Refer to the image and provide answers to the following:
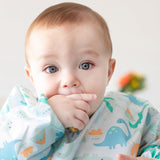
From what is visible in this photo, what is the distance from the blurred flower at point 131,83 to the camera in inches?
91.0

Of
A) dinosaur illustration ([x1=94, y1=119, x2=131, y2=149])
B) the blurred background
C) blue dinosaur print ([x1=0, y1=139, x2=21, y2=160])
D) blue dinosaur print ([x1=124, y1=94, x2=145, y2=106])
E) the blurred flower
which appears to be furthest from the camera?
the blurred background

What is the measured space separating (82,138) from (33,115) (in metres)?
0.17

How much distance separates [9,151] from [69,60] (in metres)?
0.29

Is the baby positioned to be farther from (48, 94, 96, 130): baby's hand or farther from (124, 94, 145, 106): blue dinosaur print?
(124, 94, 145, 106): blue dinosaur print

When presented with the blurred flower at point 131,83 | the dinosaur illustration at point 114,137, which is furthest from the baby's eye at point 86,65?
the blurred flower at point 131,83

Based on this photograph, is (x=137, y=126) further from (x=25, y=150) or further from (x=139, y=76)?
(x=139, y=76)

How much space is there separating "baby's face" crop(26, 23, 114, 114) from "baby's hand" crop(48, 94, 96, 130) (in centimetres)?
2

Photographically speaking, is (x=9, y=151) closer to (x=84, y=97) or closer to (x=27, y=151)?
(x=27, y=151)

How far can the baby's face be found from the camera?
92 cm

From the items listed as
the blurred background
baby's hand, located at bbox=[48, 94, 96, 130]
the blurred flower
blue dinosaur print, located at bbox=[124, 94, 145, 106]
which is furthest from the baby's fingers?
the blurred background

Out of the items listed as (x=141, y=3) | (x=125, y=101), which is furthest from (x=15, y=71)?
(x=125, y=101)

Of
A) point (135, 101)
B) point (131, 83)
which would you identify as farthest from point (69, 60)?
point (131, 83)

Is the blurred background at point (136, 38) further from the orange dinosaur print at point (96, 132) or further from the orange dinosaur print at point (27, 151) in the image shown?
the orange dinosaur print at point (27, 151)

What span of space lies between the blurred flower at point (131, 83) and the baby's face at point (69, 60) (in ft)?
4.39
